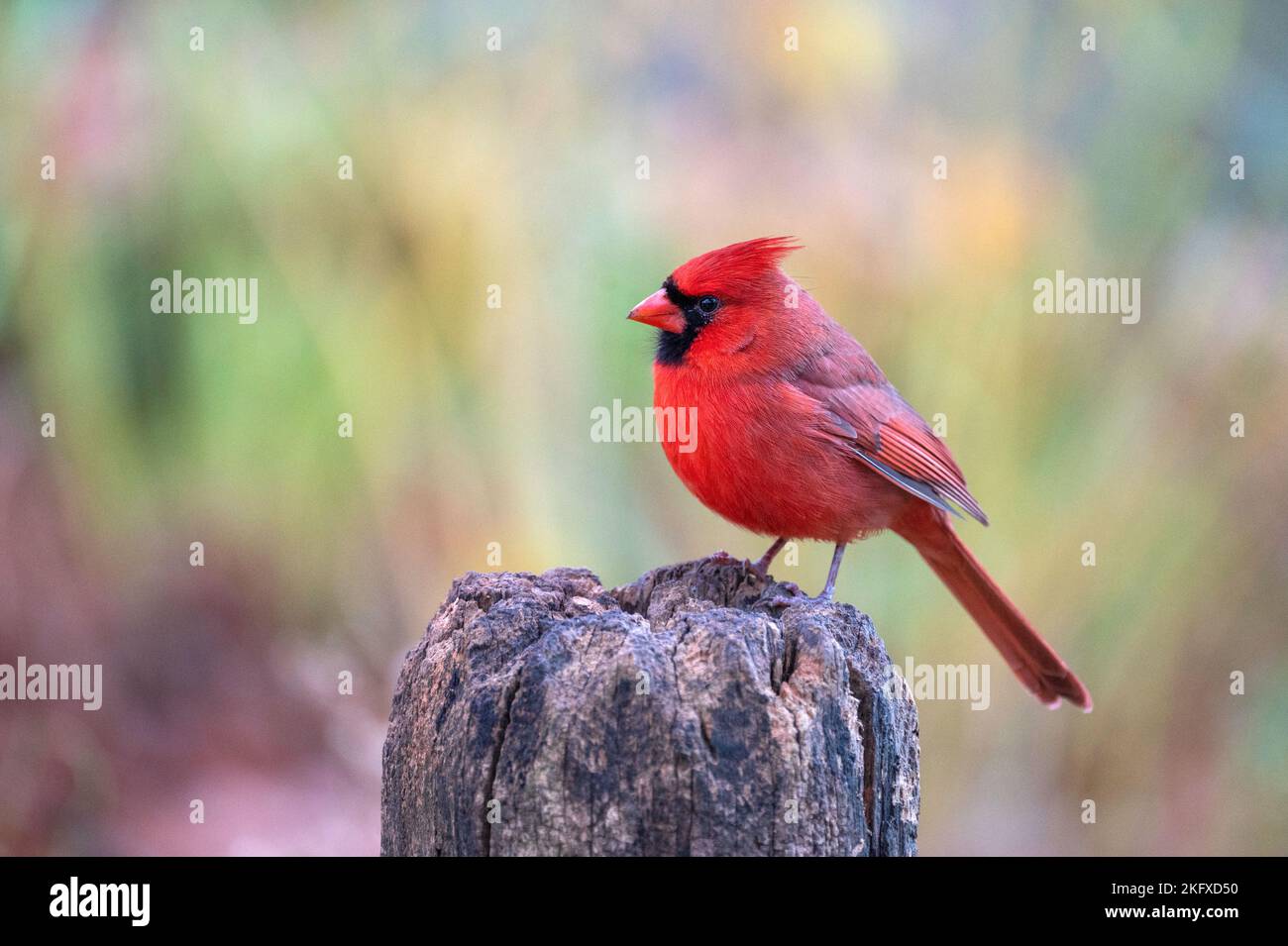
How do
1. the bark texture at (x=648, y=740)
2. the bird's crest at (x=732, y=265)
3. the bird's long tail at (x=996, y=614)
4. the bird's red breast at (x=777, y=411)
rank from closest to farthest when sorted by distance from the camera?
the bark texture at (x=648, y=740) < the bird's red breast at (x=777, y=411) < the bird's crest at (x=732, y=265) < the bird's long tail at (x=996, y=614)

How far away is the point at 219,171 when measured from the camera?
4.75m

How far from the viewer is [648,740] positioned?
2053 mm

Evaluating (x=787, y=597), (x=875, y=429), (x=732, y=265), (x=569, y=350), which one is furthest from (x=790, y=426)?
(x=569, y=350)

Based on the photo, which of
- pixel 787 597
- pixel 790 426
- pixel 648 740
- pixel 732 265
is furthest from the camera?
pixel 732 265

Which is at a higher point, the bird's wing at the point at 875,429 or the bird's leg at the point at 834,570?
the bird's wing at the point at 875,429

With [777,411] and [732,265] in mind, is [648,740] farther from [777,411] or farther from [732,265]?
[732,265]

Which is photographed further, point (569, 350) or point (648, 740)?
point (569, 350)

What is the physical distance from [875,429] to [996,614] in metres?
0.80

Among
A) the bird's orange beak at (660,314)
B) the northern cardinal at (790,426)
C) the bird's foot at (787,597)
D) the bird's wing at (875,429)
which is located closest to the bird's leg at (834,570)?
the northern cardinal at (790,426)

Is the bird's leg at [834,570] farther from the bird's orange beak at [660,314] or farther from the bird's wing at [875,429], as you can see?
the bird's orange beak at [660,314]

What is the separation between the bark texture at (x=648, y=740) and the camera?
2.04 meters

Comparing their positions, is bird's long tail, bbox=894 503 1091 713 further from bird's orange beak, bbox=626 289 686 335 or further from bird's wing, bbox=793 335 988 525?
bird's orange beak, bbox=626 289 686 335

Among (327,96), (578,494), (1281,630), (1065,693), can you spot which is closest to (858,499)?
(1065,693)

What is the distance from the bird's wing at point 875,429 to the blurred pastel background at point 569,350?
78 cm
